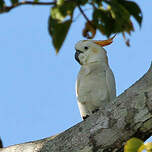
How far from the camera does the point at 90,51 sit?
4695mm

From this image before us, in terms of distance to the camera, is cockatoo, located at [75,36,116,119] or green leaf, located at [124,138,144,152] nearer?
green leaf, located at [124,138,144,152]

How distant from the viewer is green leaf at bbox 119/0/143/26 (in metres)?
1.60

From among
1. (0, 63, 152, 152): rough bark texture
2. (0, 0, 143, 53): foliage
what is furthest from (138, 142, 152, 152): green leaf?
(0, 63, 152, 152): rough bark texture

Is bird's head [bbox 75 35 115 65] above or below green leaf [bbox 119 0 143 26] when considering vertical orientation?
below

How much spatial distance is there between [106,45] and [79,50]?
1.16 feet

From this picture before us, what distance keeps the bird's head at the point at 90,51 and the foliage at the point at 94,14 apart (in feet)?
9.72

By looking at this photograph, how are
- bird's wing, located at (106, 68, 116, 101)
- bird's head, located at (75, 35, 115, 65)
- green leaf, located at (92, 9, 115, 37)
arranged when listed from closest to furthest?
1. green leaf, located at (92, 9, 115, 37)
2. bird's wing, located at (106, 68, 116, 101)
3. bird's head, located at (75, 35, 115, 65)

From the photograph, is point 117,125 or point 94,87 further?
point 94,87

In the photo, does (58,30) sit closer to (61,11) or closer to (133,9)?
(61,11)

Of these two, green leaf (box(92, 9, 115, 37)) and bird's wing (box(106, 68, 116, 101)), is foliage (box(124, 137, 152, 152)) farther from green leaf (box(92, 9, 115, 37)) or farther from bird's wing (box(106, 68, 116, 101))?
bird's wing (box(106, 68, 116, 101))

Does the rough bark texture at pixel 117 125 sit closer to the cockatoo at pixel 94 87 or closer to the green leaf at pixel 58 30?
the cockatoo at pixel 94 87

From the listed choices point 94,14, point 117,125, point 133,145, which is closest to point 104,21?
point 94,14

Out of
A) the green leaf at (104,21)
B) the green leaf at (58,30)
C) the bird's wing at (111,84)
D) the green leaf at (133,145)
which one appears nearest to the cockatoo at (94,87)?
the bird's wing at (111,84)

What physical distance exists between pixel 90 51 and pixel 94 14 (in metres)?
3.07
